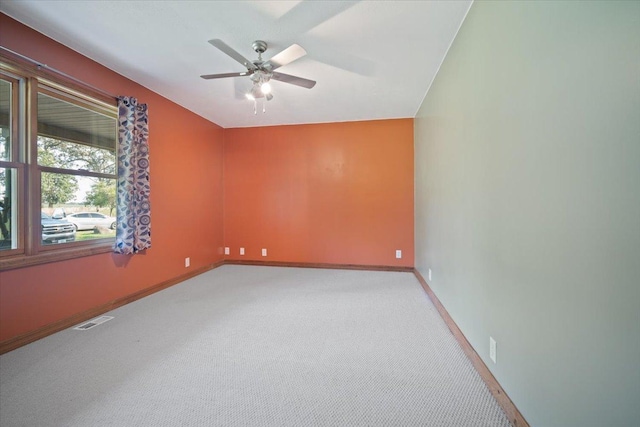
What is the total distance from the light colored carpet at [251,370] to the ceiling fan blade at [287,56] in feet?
7.26

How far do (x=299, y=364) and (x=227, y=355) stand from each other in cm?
53

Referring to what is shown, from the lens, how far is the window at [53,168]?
189cm

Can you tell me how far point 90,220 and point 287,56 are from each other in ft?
8.14

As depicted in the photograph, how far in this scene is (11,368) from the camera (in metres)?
1.64

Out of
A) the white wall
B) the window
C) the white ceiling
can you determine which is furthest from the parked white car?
the white wall

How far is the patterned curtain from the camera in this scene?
102 inches

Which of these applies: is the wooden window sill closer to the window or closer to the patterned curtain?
the window

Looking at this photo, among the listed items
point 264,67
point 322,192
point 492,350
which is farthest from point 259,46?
point 492,350

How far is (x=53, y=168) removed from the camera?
2.14 meters

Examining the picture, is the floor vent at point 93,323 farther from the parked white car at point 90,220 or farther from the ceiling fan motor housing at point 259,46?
the ceiling fan motor housing at point 259,46

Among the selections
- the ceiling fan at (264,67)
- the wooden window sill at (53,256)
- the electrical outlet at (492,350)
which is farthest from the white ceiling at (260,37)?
the electrical outlet at (492,350)

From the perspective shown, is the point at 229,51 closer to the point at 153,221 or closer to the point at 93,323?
the point at 153,221

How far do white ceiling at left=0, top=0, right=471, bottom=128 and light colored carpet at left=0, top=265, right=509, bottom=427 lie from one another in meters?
2.41

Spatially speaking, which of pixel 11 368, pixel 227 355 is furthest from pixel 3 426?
pixel 227 355
